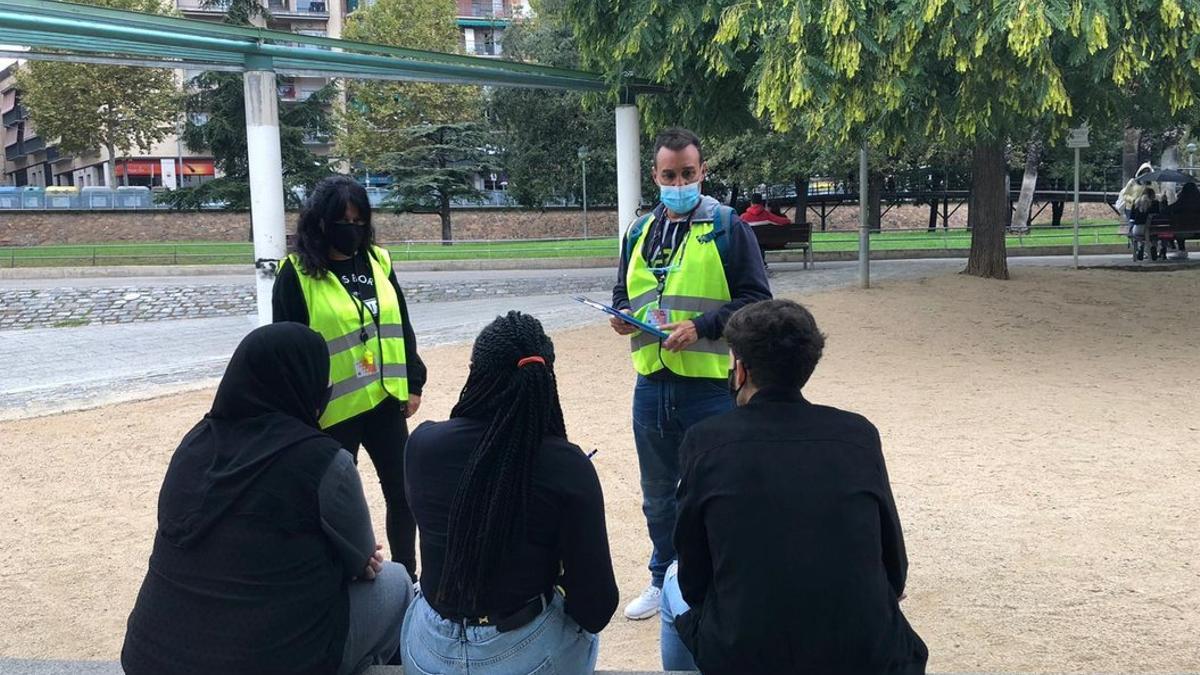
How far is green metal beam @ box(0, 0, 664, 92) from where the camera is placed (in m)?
8.72

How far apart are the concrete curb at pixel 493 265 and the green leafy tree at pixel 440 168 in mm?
12972

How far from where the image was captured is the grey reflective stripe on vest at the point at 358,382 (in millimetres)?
4238

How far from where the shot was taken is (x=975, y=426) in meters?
8.02

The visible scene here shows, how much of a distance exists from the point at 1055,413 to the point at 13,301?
1783 centimetres

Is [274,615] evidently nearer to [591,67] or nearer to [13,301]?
A: [591,67]

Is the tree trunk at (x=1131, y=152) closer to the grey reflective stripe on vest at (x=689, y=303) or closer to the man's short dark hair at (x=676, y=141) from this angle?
the man's short dark hair at (x=676, y=141)

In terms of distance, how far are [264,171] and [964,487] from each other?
22.6 feet

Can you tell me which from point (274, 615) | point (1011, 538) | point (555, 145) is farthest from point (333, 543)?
point (555, 145)

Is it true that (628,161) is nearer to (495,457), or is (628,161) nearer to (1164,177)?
(495,457)

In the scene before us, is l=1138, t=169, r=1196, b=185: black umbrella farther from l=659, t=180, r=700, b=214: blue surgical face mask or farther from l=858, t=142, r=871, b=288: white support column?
l=659, t=180, r=700, b=214: blue surgical face mask

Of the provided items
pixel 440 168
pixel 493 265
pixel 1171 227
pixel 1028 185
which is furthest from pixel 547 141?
pixel 1171 227

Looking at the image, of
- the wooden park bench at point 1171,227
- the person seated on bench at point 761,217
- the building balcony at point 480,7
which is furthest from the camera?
the building balcony at point 480,7

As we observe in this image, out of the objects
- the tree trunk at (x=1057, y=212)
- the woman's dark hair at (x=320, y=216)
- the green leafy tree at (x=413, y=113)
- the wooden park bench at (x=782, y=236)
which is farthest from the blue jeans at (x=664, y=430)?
the tree trunk at (x=1057, y=212)

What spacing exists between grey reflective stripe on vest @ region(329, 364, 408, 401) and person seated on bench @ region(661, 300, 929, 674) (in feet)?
6.42
